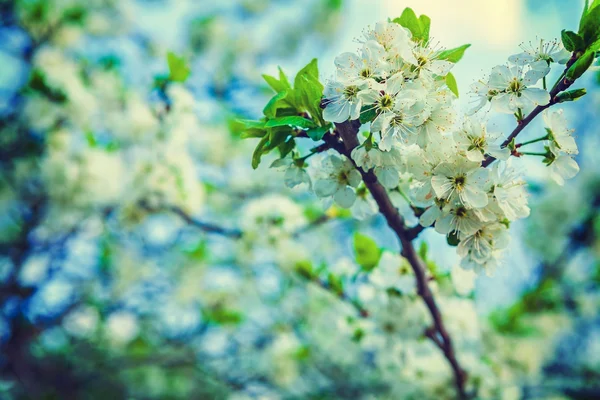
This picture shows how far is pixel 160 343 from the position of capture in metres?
4.52

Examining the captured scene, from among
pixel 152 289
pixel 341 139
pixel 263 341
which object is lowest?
pixel 341 139

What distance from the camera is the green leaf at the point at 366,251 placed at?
152cm

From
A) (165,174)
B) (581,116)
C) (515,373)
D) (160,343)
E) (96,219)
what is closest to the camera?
(165,174)

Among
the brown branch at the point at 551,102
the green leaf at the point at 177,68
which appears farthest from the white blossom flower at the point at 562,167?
the green leaf at the point at 177,68

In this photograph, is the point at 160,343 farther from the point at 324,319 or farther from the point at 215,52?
the point at 215,52

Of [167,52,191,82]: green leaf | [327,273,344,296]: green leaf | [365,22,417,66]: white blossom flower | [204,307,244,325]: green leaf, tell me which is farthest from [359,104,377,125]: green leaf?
[204,307,244,325]: green leaf

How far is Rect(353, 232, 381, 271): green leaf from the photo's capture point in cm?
152

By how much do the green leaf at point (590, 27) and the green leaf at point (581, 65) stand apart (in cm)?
5

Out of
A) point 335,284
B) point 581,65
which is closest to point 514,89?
point 581,65

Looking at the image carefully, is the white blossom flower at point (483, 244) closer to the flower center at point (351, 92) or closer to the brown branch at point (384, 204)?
the brown branch at point (384, 204)

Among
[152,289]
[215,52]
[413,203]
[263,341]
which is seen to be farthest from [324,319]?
[215,52]

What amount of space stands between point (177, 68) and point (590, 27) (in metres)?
1.59

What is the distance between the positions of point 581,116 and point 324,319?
3261 millimetres

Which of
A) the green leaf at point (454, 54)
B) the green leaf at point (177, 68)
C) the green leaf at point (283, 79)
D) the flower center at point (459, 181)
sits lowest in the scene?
the flower center at point (459, 181)
